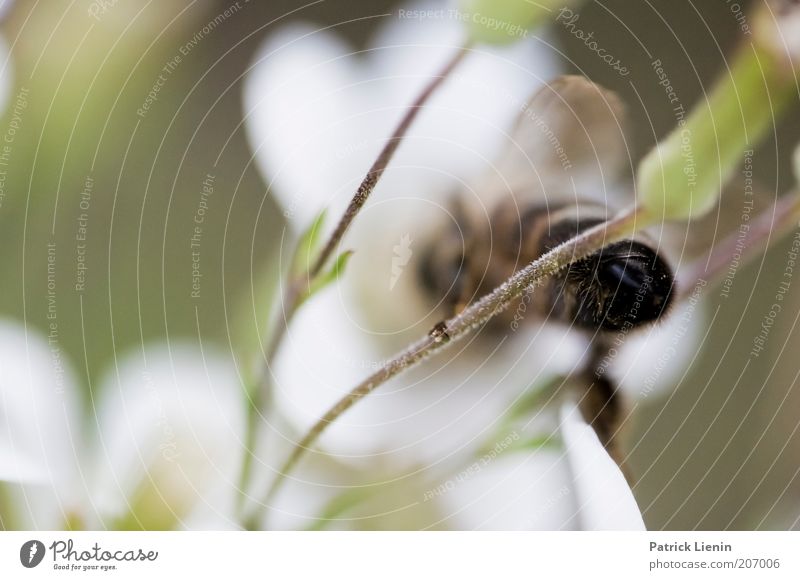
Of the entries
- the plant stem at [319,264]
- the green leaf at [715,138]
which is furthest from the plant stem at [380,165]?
the green leaf at [715,138]

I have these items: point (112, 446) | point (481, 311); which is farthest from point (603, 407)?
point (112, 446)

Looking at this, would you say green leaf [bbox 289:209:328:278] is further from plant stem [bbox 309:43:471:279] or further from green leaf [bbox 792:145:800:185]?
green leaf [bbox 792:145:800:185]

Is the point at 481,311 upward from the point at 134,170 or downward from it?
downward

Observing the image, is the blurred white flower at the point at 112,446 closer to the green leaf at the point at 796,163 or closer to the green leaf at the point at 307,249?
the green leaf at the point at 307,249

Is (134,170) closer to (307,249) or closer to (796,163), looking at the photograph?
(307,249)

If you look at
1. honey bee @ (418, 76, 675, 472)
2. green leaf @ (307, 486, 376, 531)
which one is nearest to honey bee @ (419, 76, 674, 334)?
honey bee @ (418, 76, 675, 472)

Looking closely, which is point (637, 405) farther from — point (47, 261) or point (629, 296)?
point (47, 261)
